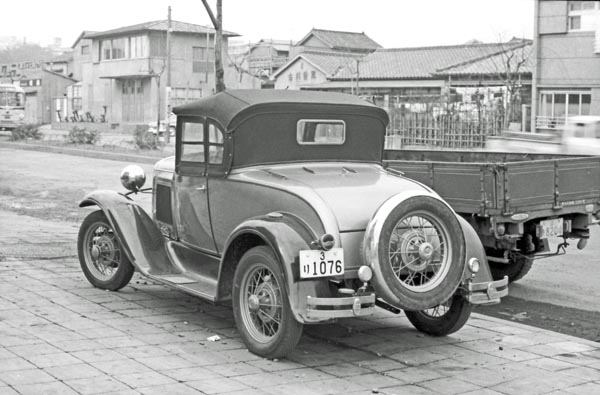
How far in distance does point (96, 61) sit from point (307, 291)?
219 ft

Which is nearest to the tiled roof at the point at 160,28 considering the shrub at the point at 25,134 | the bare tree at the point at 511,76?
the shrub at the point at 25,134

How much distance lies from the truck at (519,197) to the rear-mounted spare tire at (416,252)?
1797 mm

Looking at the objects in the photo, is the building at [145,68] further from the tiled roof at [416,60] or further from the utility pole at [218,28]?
the utility pole at [218,28]

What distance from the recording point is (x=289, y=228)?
5.91m

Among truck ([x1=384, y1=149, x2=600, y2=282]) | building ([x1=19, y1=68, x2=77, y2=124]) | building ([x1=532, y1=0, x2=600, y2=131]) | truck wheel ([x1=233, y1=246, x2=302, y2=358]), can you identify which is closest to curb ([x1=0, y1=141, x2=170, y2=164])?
building ([x1=532, y1=0, x2=600, y2=131])

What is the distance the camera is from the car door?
7.12 m

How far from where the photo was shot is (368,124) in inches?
289

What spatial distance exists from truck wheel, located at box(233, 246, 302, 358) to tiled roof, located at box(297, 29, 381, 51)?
62173mm

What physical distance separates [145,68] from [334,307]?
196 ft

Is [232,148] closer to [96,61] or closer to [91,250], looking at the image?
[91,250]

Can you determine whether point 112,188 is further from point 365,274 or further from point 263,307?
point 365,274

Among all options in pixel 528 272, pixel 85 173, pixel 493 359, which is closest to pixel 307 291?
pixel 493 359

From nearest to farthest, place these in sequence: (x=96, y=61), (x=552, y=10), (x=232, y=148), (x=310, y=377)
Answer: (x=310, y=377), (x=232, y=148), (x=552, y=10), (x=96, y=61)

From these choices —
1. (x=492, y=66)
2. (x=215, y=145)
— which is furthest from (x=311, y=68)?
(x=215, y=145)
